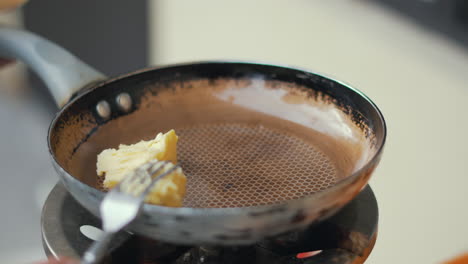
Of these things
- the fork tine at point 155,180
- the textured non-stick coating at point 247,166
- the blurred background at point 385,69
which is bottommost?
the blurred background at point 385,69

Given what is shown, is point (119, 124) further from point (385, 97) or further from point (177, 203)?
point (385, 97)

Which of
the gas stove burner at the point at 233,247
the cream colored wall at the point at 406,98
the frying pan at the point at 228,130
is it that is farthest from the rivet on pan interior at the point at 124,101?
the cream colored wall at the point at 406,98

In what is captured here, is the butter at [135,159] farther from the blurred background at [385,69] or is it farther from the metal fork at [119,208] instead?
the blurred background at [385,69]

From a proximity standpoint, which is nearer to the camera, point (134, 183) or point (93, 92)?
point (134, 183)

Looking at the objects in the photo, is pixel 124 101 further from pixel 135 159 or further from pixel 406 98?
pixel 406 98

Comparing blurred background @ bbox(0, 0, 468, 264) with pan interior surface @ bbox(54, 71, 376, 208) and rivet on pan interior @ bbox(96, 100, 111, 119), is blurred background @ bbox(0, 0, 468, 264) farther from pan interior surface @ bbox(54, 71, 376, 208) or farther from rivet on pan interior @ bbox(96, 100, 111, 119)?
rivet on pan interior @ bbox(96, 100, 111, 119)

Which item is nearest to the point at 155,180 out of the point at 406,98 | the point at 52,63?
the point at 52,63

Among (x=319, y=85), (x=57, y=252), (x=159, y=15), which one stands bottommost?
(x=159, y=15)

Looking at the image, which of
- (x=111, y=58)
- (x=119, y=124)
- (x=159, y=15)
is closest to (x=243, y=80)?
(x=119, y=124)
